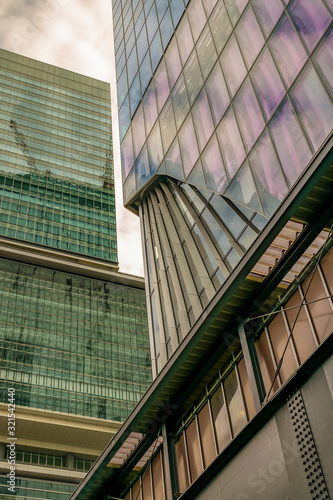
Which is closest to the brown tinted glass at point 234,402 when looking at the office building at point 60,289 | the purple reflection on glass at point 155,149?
the purple reflection on glass at point 155,149

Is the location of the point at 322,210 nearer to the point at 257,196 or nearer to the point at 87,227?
the point at 257,196

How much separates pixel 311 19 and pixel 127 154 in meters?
23.8

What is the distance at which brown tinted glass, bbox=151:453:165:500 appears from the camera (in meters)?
21.2

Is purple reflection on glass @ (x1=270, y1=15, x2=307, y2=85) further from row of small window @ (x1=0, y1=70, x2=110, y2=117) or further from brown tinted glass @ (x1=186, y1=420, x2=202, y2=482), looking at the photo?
row of small window @ (x1=0, y1=70, x2=110, y2=117)

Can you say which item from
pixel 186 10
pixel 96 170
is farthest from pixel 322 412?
pixel 96 170

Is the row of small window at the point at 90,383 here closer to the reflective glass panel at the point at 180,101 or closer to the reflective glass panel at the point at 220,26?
the reflective glass panel at the point at 180,101

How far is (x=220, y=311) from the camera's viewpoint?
60.2 feet

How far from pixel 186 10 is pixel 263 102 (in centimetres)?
1441

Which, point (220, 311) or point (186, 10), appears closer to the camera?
point (220, 311)

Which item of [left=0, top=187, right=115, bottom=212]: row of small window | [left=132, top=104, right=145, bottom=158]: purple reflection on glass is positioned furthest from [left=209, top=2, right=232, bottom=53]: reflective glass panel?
[left=0, top=187, right=115, bottom=212]: row of small window

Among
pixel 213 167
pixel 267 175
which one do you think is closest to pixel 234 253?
pixel 213 167

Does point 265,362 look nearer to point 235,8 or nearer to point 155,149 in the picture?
point 235,8

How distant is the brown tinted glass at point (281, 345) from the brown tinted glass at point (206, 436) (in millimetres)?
3918

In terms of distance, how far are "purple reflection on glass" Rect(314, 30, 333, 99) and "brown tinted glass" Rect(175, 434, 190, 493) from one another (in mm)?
13455
